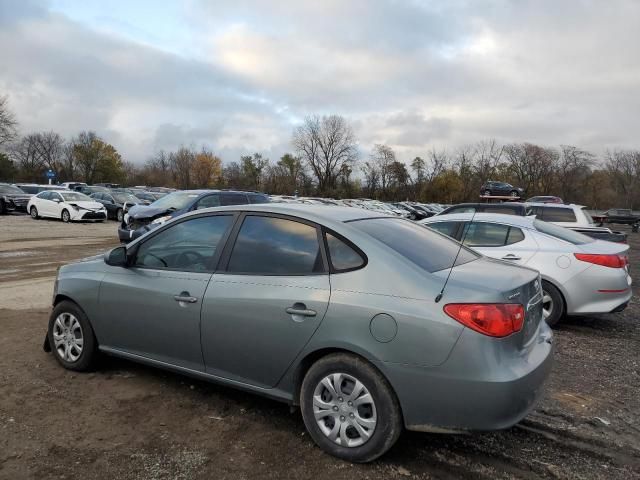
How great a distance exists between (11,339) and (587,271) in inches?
266

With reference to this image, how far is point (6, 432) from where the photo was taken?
132 inches

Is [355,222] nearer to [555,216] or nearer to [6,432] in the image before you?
[6,432]

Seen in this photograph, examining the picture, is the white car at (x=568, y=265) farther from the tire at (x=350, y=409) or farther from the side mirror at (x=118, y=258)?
the side mirror at (x=118, y=258)

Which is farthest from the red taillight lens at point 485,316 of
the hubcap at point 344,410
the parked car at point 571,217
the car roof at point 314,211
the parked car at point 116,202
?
the parked car at point 116,202

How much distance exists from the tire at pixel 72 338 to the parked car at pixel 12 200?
25251mm

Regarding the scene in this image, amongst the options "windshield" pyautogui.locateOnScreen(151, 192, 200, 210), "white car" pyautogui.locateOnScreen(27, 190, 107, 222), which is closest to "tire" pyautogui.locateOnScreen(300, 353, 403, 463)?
"windshield" pyautogui.locateOnScreen(151, 192, 200, 210)

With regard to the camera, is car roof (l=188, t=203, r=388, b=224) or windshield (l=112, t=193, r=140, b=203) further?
windshield (l=112, t=193, r=140, b=203)

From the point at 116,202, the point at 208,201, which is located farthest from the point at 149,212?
the point at 116,202

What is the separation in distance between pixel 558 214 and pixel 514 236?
4822 millimetres

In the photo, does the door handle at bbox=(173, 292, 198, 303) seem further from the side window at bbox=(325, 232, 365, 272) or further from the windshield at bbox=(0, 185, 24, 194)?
the windshield at bbox=(0, 185, 24, 194)

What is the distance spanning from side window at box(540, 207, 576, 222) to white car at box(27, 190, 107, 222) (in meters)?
19.9

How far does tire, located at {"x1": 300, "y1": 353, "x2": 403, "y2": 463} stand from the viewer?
2.91 metres

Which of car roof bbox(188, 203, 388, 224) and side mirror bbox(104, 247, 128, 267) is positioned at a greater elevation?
car roof bbox(188, 203, 388, 224)

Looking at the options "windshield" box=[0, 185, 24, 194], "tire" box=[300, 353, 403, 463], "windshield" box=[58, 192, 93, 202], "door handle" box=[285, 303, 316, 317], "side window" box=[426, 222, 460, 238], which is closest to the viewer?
"tire" box=[300, 353, 403, 463]
